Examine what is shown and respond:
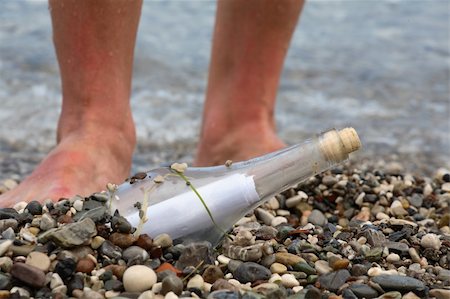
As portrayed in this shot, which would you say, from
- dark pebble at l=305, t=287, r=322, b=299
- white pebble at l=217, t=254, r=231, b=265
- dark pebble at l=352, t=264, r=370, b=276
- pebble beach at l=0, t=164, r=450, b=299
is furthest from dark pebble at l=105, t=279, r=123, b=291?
dark pebble at l=352, t=264, r=370, b=276

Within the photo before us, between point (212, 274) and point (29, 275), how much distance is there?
1.06ft

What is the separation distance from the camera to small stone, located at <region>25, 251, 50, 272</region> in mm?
1341

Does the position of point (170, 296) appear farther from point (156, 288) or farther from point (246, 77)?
point (246, 77)

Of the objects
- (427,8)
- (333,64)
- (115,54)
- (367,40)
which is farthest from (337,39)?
(115,54)

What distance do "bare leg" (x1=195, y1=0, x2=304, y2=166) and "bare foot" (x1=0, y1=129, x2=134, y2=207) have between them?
376 mm

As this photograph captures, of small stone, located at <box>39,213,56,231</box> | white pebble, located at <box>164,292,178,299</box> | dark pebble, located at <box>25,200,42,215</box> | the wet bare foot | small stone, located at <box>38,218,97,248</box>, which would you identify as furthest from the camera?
the wet bare foot

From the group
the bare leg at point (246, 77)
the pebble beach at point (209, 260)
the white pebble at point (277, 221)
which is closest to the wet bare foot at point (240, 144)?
the bare leg at point (246, 77)

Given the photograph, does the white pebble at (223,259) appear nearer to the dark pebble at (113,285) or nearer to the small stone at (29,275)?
the dark pebble at (113,285)

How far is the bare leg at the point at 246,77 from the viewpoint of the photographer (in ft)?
8.13

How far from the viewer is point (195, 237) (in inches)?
62.4

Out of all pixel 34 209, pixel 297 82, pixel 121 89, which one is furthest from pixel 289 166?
pixel 297 82

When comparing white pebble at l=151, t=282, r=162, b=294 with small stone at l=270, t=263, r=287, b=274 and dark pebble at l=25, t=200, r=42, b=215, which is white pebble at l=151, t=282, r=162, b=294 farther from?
dark pebble at l=25, t=200, r=42, b=215

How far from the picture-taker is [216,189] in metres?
1.63

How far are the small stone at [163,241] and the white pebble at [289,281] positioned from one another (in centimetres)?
23
